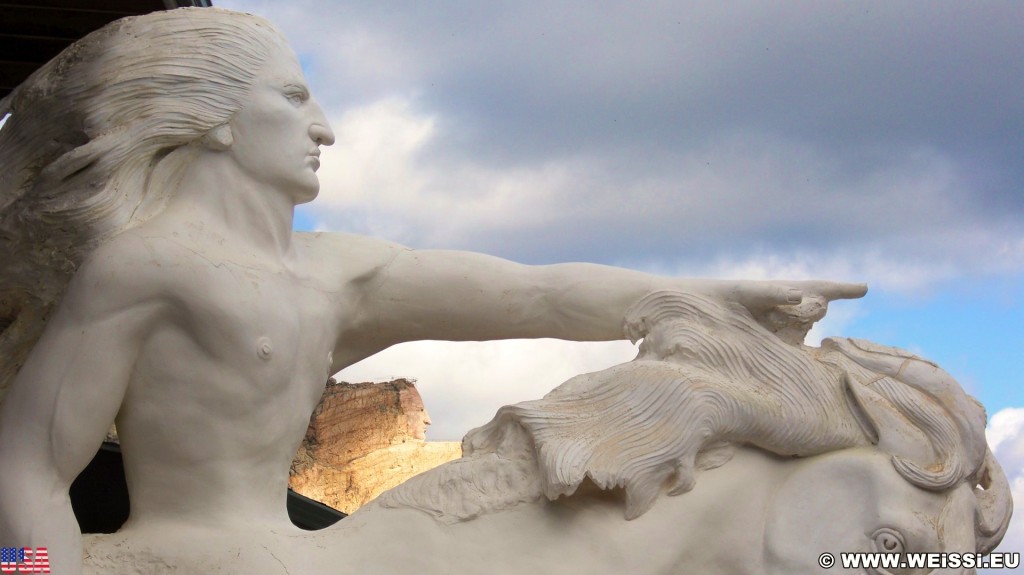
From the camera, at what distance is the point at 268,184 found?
96.4 inches

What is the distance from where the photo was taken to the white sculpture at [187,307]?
7.45ft

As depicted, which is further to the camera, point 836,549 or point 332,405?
point 332,405

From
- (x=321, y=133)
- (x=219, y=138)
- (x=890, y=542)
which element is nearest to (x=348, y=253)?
(x=321, y=133)

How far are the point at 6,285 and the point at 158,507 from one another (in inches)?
18.9

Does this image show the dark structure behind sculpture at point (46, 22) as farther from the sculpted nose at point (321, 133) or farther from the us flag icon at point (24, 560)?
the us flag icon at point (24, 560)

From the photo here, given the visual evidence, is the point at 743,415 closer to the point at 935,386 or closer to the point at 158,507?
the point at 935,386

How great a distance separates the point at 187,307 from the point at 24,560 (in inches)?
19.1

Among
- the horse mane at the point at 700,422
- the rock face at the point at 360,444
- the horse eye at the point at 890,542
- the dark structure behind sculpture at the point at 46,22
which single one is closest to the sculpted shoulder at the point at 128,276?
the horse mane at the point at 700,422

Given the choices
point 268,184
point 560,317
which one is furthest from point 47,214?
point 560,317

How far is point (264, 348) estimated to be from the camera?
2342 mm

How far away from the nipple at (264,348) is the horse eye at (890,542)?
1106mm

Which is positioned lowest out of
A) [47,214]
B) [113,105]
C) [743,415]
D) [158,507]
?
[158,507]

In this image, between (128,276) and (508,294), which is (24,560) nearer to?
(128,276)

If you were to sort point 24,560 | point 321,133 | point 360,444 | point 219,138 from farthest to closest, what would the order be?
point 360,444 → point 321,133 → point 219,138 → point 24,560
